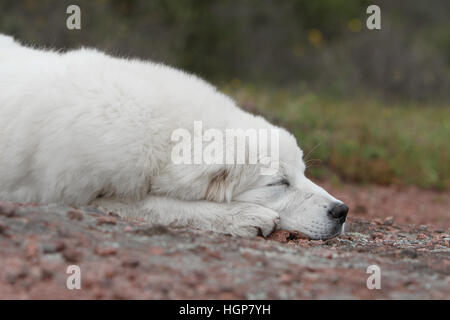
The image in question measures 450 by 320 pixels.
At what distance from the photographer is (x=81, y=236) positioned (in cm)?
304

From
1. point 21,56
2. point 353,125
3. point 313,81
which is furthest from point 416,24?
point 21,56

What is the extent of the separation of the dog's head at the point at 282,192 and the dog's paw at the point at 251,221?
0.24 ft

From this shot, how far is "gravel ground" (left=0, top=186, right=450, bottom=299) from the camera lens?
2611mm

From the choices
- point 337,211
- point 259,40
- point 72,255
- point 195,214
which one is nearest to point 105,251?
point 72,255

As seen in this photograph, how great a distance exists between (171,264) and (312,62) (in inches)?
644

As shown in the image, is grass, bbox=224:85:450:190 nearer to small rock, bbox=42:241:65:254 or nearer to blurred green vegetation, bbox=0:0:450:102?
blurred green vegetation, bbox=0:0:450:102

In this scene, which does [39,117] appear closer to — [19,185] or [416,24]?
[19,185]

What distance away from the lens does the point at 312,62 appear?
18562mm

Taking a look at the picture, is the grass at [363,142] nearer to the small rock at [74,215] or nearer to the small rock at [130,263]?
the small rock at [74,215]

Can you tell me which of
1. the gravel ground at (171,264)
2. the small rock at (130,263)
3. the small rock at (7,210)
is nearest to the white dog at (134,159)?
the gravel ground at (171,264)

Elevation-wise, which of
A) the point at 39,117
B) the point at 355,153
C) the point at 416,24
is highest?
the point at 416,24

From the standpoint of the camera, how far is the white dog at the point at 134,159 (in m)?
3.59

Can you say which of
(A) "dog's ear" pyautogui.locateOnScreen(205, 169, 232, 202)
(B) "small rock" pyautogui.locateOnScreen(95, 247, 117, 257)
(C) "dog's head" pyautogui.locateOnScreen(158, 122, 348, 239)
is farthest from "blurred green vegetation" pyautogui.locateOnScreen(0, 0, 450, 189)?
(B) "small rock" pyautogui.locateOnScreen(95, 247, 117, 257)
